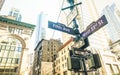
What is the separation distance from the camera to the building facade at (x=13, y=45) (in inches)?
609

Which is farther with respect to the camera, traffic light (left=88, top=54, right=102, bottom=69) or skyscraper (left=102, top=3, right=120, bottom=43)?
skyscraper (left=102, top=3, right=120, bottom=43)

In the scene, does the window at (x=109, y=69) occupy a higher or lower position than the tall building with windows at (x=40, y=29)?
lower

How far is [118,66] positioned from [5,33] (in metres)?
33.5

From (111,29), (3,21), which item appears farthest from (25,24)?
(111,29)

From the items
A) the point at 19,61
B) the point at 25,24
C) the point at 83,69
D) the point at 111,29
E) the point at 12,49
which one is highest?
the point at 111,29

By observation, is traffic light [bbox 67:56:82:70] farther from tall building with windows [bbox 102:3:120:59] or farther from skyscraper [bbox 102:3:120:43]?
skyscraper [bbox 102:3:120:43]

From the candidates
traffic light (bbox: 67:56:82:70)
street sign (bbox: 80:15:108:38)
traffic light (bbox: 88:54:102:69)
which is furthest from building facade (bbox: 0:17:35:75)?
traffic light (bbox: 88:54:102:69)

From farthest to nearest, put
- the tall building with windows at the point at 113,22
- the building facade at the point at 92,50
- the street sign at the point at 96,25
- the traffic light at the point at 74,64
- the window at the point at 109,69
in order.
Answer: the tall building with windows at the point at 113,22, the building facade at the point at 92,50, the window at the point at 109,69, the street sign at the point at 96,25, the traffic light at the point at 74,64

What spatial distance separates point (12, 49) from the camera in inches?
659

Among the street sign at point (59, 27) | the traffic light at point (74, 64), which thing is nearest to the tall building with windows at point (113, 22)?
the street sign at point (59, 27)

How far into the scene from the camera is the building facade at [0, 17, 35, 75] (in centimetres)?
1546

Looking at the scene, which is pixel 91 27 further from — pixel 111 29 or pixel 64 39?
pixel 111 29

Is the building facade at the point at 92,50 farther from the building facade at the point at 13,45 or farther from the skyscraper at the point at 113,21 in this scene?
the skyscraper at the point at 113,21

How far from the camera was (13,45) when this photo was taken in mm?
17234
